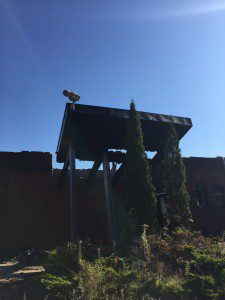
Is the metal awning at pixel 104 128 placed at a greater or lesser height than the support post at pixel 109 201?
greater

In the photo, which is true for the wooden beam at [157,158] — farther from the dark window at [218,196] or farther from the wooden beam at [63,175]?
the dark window at [218,196]

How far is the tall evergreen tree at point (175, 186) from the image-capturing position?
11.7m

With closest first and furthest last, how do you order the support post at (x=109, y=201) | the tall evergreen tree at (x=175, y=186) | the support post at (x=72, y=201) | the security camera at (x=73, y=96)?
the tall evergreen tree at (x=175, y=186)
the support post at (x=109, y=201)
the support post at (x=72, y=201)
the security camera at (x=73, y=96)

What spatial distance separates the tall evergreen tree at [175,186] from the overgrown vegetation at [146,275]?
3.65 m

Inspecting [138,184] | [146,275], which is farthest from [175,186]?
[146,275]

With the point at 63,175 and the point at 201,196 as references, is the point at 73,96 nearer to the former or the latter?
the point at 63,175

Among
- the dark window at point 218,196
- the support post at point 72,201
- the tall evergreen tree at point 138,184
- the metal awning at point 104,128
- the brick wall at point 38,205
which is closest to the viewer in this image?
the tall evergreen tree at point 138,184

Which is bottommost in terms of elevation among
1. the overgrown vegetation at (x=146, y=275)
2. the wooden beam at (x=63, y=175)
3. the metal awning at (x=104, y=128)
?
the overgrown vegetation at (x=146, y=275)

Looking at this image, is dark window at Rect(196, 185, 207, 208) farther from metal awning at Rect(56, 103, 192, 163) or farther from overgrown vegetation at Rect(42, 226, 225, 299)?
overgrown vegetation at Rect(42, 226, 225, 299)

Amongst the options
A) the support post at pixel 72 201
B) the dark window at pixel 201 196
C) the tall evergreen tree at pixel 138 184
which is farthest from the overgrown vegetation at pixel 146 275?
the dark window at pixel 201 196

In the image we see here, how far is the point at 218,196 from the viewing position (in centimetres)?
2231

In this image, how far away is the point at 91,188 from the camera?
61.0 feet

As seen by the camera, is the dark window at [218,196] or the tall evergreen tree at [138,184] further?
the dark window at [218,196]

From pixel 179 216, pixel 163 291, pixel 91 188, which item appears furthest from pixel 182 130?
pixel 163 291
